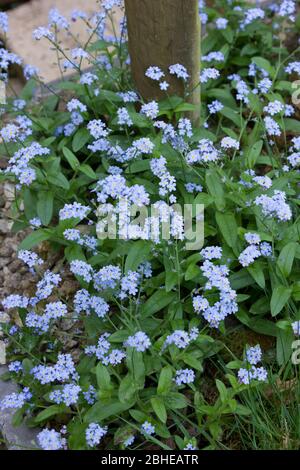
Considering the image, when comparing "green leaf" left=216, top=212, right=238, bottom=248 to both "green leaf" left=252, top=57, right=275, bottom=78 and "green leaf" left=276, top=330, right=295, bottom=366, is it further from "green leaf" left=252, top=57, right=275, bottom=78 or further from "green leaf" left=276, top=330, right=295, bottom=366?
"green leaf" left=252, top=57, right=275, bottom=78

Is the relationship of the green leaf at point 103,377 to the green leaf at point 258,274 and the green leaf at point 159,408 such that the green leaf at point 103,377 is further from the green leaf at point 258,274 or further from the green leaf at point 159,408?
the green leaf at point 258,274

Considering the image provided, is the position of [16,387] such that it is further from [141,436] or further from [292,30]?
[292,30]

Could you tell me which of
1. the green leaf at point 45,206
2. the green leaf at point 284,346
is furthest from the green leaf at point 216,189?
the green leaf at point 45,206

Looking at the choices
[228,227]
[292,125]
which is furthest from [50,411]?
[292,125]

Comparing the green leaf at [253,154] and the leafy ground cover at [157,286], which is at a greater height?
the green leaf at [253,154]

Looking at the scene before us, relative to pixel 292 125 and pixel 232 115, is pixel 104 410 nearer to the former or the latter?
pixel 232 115

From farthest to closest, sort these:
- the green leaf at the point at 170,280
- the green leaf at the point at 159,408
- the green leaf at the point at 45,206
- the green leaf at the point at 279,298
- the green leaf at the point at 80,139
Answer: the green leaf at the point at 80,139, the green leaf at the point at 45,206, the green leaf at the point at 170,280, the green leaf at the point at 279,298, the green leaf at the point at 159,408
